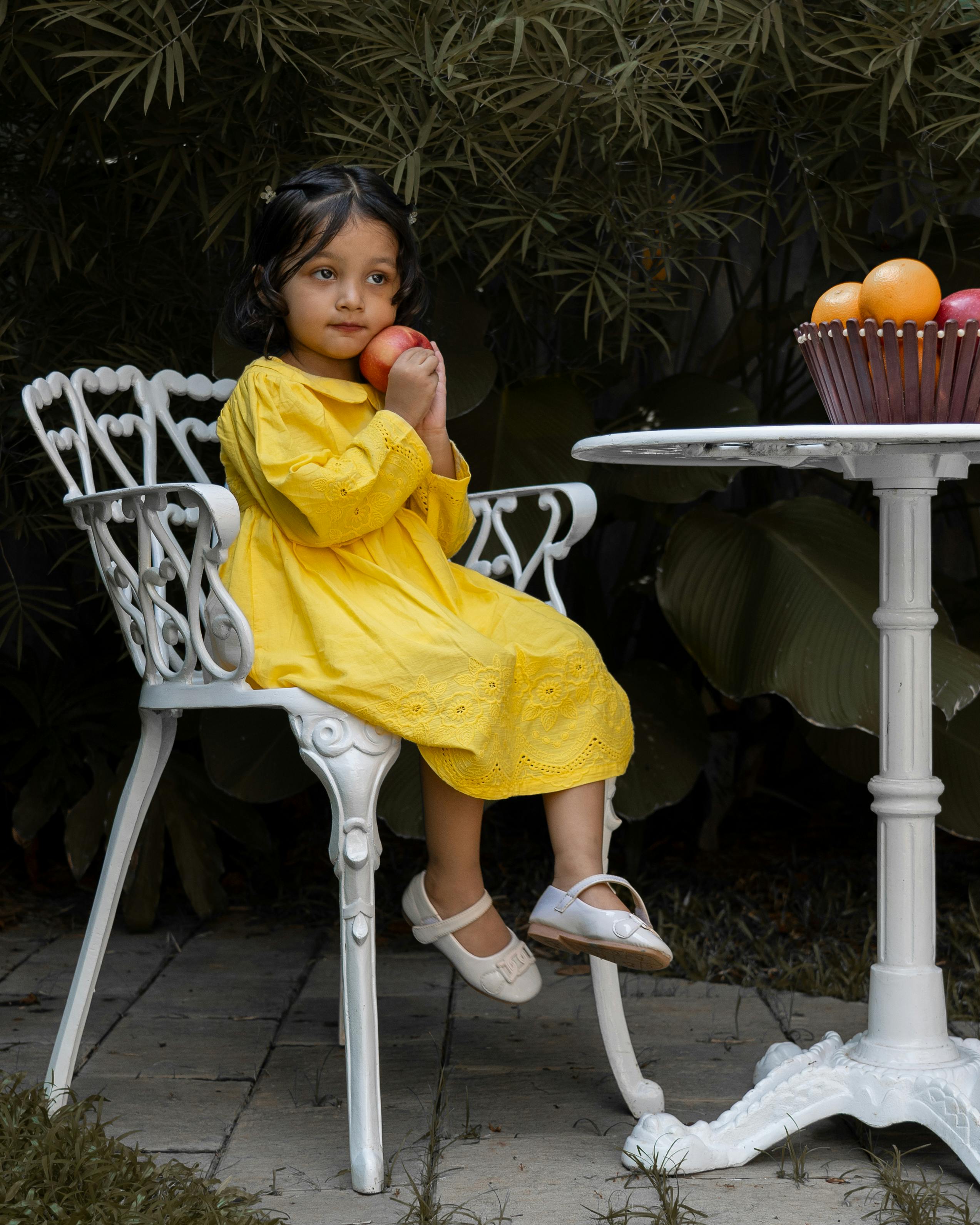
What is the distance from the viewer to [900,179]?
7.55 ft

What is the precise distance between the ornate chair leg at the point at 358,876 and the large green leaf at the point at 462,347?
0.95 m

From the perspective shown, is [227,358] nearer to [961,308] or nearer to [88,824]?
[88,824]

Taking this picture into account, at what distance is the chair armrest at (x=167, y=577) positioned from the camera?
1.48 m

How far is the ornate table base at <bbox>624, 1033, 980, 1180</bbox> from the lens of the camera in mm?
1493

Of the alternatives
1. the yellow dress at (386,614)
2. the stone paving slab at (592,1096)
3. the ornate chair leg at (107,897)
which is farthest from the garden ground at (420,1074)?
the yellow dress at (386,614)

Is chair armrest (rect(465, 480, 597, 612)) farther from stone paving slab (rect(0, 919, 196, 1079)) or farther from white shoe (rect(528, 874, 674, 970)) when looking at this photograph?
stone paving slab (rect(0, 919, 196, 1079))

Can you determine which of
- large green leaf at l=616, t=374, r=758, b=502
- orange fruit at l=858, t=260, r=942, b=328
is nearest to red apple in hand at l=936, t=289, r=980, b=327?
orange fruit at l=858, t=260, r=942, b=328

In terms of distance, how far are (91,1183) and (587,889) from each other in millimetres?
634

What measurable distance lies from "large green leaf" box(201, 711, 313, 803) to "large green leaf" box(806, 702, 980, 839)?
1059 millimetres

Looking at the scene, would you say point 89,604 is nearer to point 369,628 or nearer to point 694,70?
point 369,628

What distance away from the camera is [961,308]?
57.6 inches

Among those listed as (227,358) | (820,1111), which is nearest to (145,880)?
(227,358)

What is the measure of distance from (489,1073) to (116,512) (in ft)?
3.13

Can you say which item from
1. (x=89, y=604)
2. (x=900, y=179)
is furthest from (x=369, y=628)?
(x=89, y=604)
